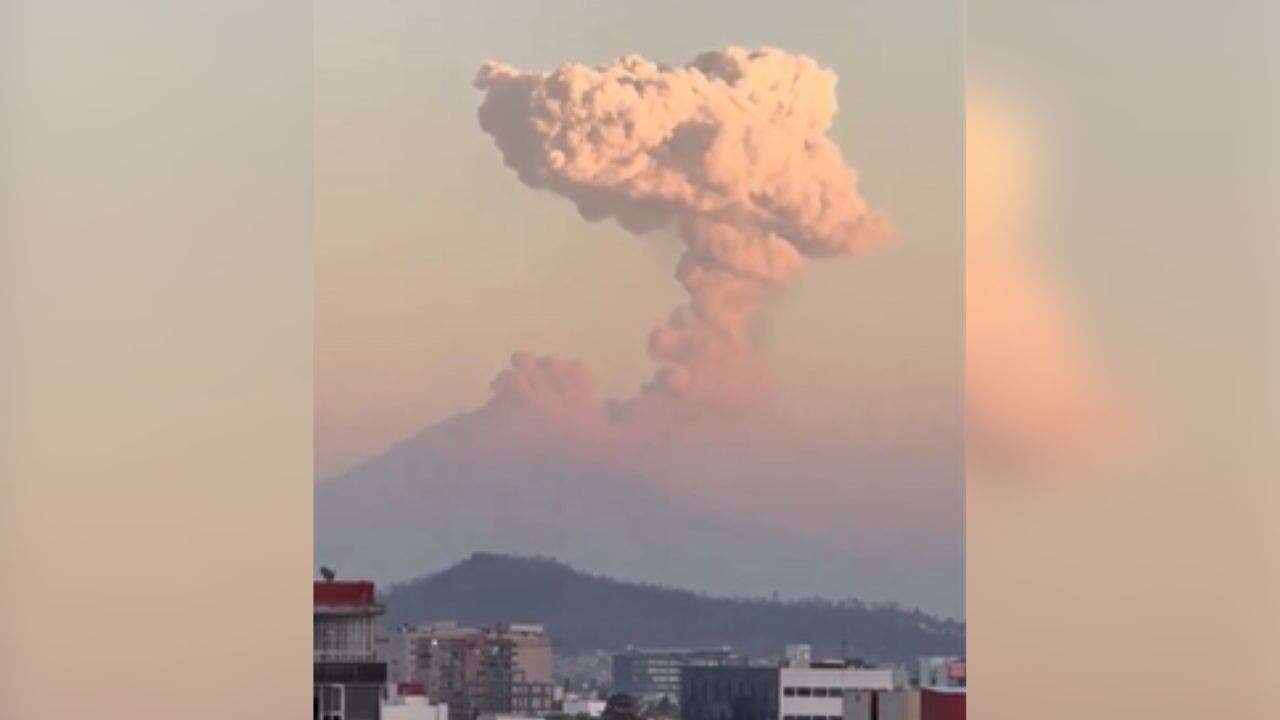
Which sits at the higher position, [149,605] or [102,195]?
[102,195]

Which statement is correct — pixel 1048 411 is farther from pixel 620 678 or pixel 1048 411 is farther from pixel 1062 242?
pixel 620 678

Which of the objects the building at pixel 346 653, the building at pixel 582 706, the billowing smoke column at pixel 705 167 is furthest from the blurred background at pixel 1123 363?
the building at pixel 346 653

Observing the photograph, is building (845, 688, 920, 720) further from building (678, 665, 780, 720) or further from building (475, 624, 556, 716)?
building (475, 624, 556, 716)

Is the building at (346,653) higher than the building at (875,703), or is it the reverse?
the building at (346,653)

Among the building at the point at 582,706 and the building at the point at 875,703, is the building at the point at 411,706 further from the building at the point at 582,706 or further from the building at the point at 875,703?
the building at the point at 875,703

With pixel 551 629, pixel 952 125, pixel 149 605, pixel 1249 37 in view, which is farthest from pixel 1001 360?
pixel 149 605

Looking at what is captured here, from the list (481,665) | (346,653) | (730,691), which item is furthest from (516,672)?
(730,691)
